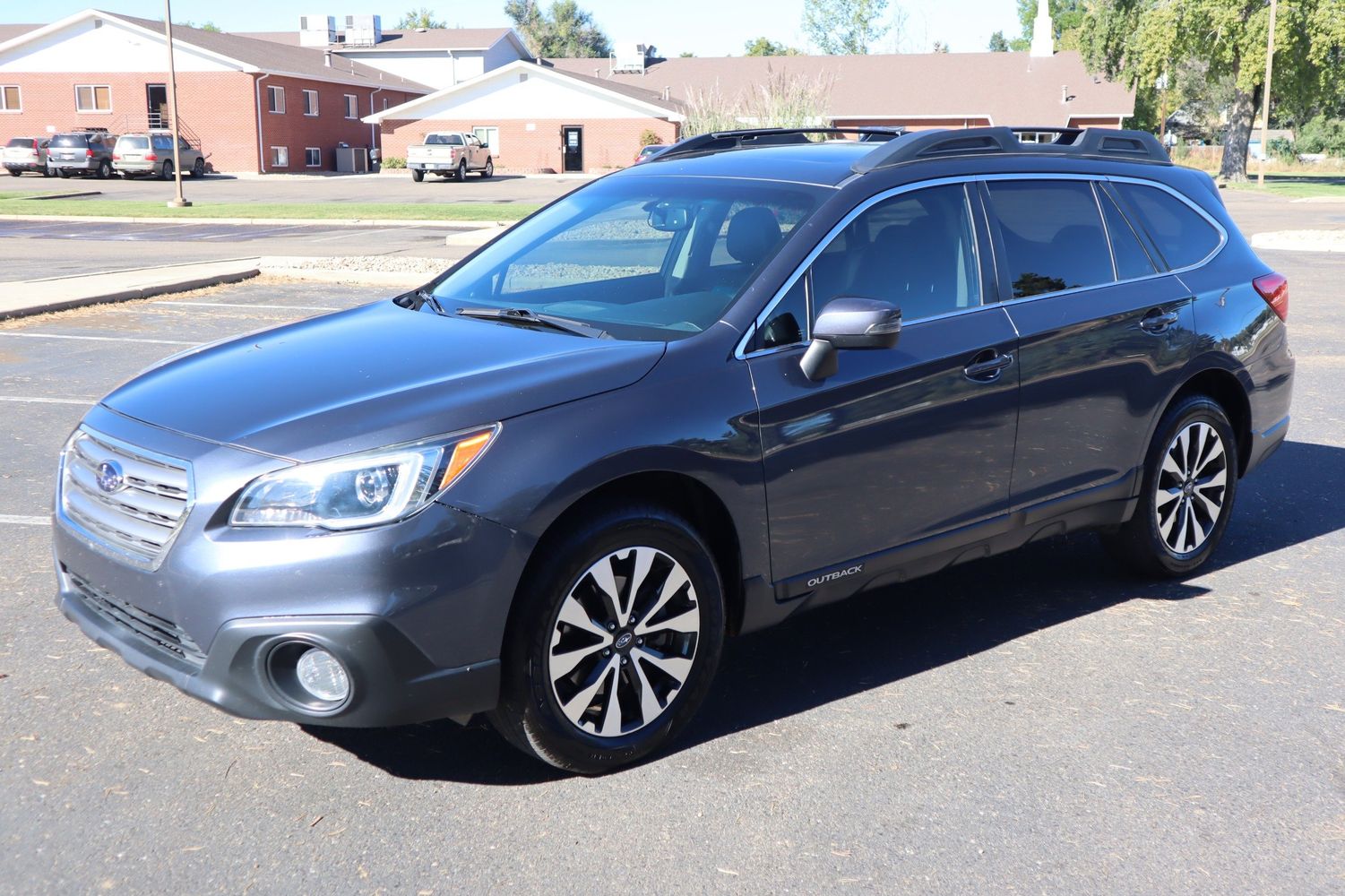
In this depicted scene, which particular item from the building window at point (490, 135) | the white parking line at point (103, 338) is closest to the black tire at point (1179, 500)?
the white parking line at point (103, 338)

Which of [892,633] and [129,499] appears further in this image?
[892,633]

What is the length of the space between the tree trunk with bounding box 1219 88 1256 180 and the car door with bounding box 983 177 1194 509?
57.4 meters

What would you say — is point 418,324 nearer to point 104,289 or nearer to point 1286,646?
point 1286,646

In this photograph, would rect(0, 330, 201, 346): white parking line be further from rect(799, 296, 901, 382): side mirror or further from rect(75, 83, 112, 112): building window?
rect(75, 83, 112, 112): building window

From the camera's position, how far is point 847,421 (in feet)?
14.1

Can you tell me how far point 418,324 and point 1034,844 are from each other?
2638 millimetres

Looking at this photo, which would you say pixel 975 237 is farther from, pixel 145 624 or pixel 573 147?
pixel 573 147

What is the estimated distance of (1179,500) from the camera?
5680mm

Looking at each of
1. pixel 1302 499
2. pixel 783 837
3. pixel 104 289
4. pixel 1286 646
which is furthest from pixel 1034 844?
pixel 104 289

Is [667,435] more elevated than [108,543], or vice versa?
[667,435]

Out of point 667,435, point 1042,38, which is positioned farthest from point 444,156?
point 667,435

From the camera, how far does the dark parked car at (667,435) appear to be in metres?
3.44

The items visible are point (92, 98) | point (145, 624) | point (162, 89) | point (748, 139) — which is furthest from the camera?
point (92, 98)

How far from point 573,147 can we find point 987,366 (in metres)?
59.5
